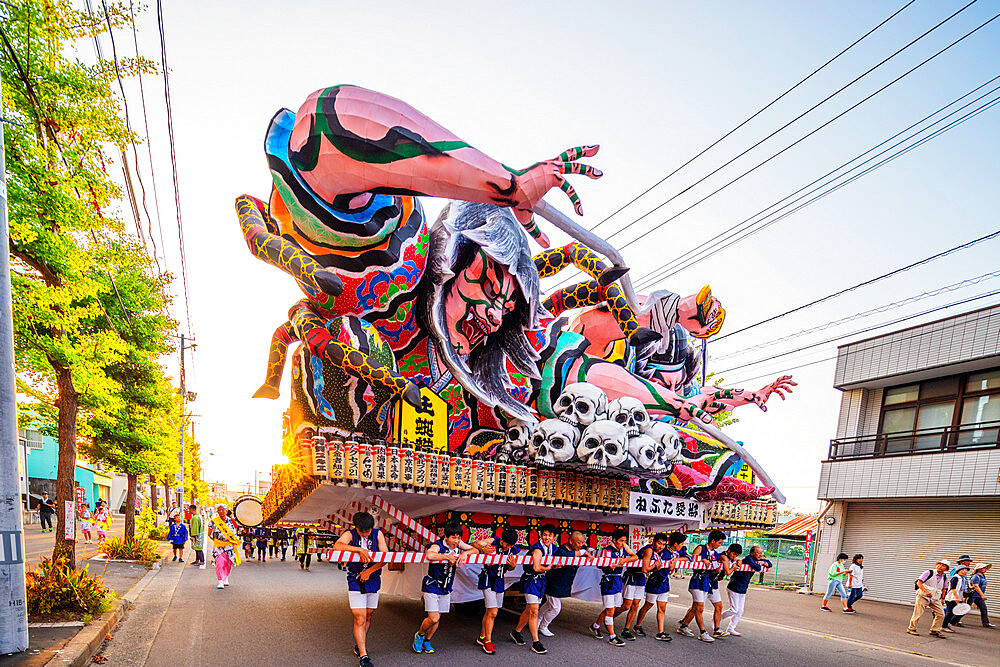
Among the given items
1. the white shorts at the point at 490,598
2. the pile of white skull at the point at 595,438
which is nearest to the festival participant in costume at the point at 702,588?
the pile of white skull at the point at 595,438

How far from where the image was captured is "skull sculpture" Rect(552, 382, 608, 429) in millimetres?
9148

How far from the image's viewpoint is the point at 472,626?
9773 millimetres

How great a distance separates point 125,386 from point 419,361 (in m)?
11.7

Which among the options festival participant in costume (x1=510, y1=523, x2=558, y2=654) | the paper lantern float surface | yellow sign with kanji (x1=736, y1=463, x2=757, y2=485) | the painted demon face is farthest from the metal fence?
the painted demon face

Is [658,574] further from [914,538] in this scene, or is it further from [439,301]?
[914,538]

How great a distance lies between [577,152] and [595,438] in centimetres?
394

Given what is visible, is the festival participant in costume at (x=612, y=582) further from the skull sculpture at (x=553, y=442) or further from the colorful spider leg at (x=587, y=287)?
the colorful spider leg at (x=587, y=287)

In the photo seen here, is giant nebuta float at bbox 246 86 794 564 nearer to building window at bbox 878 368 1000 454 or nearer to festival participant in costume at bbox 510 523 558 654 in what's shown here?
festival participant in costume at bbox 510 523 558 654

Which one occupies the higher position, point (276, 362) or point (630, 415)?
point (276, 362)

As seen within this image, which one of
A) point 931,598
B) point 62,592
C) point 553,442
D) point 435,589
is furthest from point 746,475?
point 62,592

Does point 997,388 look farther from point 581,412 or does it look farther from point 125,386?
point 125,386

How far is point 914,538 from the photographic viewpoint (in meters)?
18.6

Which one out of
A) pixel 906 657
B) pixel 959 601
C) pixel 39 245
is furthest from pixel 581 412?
pixel 959 601

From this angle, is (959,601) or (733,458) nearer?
(733,458)
